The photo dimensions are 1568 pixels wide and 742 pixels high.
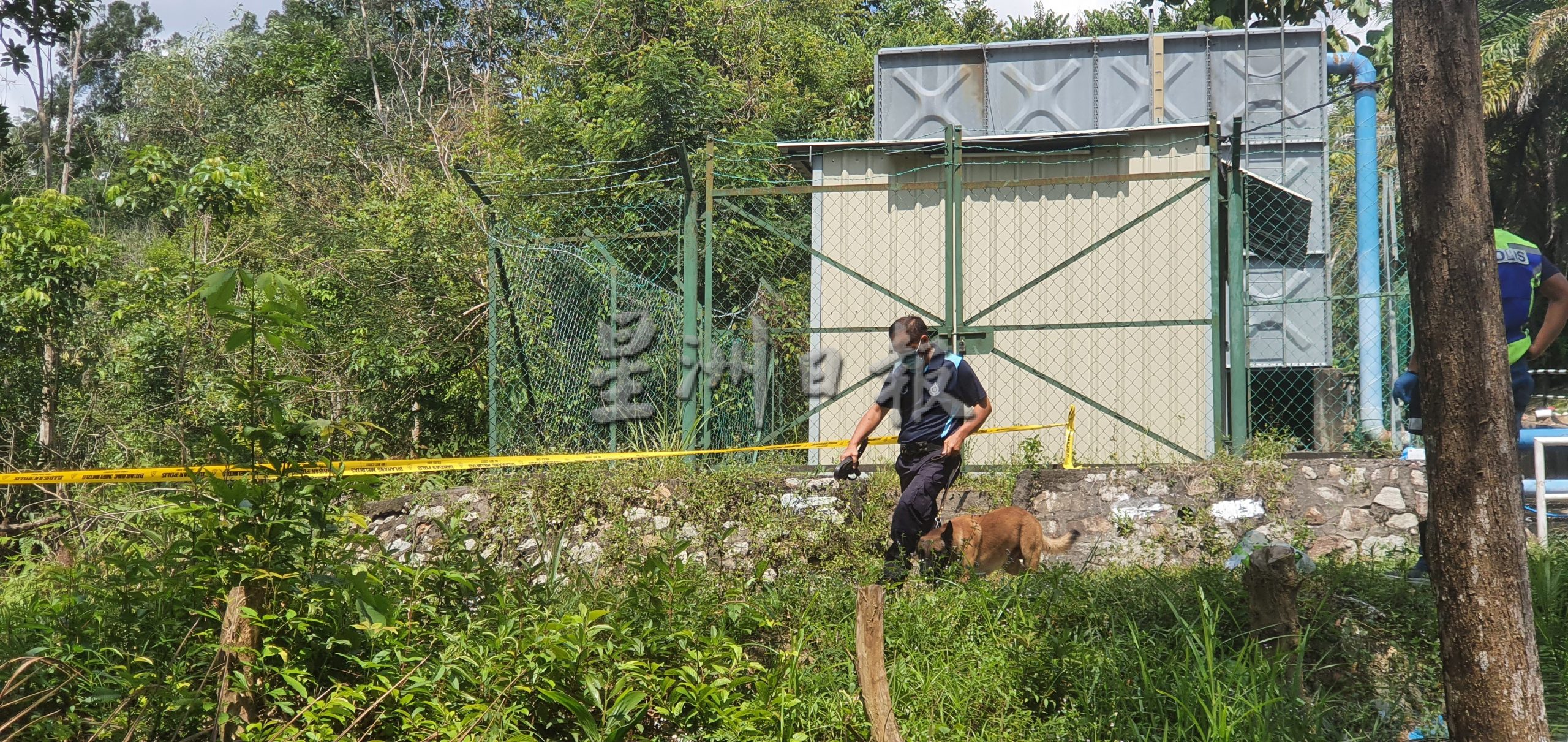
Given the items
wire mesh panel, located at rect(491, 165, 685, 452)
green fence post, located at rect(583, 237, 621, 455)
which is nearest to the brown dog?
wire mesh panel, located at rect(491, 165, 685, 452)

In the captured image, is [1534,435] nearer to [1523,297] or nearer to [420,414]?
[1523,297]

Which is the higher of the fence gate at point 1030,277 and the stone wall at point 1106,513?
the fence gate at point 1030,277

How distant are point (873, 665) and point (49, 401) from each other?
8899 mm

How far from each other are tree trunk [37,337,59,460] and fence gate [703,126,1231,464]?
218 inches

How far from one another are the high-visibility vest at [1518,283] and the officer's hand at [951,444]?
2.45 meters

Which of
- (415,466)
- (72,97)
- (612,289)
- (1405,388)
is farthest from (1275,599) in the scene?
(72,97)

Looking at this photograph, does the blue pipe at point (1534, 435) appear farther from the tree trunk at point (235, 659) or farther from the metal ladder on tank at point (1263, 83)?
the tree trunk at point (235, 659)

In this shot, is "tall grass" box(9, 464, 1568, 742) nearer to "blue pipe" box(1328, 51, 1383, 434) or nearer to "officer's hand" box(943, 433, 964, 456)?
"officer's hand" box(943, 433, 964, 456)

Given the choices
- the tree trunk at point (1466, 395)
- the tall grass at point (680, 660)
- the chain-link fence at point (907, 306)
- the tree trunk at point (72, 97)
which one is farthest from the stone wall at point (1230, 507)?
the tree trunk at point (72, 97)

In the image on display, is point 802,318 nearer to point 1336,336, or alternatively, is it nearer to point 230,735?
point 1336,336

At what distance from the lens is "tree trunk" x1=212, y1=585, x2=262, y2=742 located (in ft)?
12.4

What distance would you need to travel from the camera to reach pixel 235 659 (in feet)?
12.6

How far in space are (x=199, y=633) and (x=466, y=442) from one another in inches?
296

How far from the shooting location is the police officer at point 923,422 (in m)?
5.97
